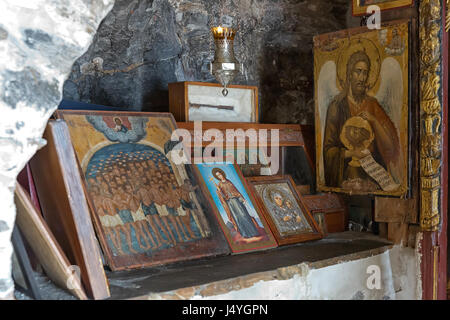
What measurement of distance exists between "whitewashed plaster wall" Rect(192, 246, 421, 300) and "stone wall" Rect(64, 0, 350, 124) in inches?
71.9

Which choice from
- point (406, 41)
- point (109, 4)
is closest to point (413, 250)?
point (406, 41)

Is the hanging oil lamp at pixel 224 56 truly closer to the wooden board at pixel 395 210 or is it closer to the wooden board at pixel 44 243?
the wooden board at pixel 395 210

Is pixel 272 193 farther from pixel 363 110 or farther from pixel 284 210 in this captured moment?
pixel 363 110

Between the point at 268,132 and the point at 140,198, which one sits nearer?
the point at 140,198

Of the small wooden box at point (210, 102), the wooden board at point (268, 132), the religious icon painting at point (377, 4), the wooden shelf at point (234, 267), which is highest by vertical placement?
the religious icon painting at point (377, 4)

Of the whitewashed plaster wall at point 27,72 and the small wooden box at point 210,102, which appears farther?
the small wooden box at point 210,102

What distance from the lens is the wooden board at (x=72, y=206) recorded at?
2025mm

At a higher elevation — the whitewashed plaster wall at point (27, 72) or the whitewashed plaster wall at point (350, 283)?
the whitewashed plaster wall at point (27, 72)

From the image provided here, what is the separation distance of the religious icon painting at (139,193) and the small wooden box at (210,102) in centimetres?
33

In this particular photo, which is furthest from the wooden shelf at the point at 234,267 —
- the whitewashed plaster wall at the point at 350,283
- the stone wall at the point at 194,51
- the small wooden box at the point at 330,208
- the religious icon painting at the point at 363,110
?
the stone wall at the point at 194,51

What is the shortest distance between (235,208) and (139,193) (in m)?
0.59

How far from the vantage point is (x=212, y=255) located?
274cm

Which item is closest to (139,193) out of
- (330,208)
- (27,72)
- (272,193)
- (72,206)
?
(72,206)

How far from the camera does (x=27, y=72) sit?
1771mm
